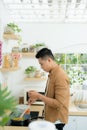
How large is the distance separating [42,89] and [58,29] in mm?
1108

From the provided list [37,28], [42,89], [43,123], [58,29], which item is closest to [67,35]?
[58,29]

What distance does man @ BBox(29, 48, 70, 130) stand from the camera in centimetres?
233

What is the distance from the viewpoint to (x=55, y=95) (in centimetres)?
237

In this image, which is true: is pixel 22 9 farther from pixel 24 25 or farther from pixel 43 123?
pixel 43 123

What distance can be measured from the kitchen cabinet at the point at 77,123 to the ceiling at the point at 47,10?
1.59 metres

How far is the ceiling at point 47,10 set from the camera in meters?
3.44

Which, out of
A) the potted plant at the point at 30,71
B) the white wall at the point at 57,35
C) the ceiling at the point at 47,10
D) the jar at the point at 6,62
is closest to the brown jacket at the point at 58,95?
the jar at the point at 6,62

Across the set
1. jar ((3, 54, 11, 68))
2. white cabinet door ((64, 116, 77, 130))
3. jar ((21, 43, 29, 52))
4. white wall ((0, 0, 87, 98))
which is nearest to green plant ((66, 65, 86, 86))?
white wall ((0, 0, 87, 98))

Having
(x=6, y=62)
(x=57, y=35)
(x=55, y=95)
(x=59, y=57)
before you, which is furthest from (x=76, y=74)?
(x=55, y=95)

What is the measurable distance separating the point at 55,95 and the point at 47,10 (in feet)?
5.86

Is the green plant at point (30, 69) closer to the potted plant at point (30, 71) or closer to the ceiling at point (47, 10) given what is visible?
the potted plant at point (30, 71)

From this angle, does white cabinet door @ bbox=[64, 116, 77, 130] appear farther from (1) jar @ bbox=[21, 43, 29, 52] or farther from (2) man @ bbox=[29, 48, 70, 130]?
(1) jar @ bbox=[21, 43, 29, 52]

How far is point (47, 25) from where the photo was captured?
181 inches

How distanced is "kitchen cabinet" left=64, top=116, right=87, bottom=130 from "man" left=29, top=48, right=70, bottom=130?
1.35m
